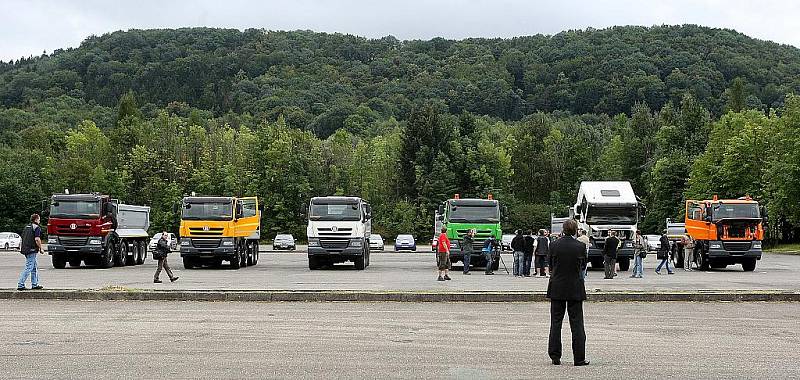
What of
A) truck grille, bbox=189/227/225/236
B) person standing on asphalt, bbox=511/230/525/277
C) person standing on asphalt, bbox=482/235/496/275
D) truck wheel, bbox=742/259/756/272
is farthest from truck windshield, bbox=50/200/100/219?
truck wheel, bbox=742/259/756/272

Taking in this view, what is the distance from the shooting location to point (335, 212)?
37.8 meters

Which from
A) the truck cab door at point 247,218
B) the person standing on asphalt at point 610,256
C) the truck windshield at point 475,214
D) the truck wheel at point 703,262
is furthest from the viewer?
the truck wheel at point 703,262

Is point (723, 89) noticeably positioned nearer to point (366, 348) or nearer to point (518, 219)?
point (518, 219)

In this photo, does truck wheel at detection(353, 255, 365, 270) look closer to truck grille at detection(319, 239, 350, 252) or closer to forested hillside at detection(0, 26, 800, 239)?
truck grille at detection(319, 239, 350, 252)

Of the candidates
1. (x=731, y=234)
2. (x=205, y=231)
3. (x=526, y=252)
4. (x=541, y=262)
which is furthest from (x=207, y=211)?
(x=731, y=234)

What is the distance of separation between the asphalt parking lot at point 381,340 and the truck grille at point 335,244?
16289 mm

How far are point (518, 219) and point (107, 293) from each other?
7454 cm

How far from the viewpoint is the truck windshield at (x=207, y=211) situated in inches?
1489

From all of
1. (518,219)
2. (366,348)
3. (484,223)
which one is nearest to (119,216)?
(484,223)

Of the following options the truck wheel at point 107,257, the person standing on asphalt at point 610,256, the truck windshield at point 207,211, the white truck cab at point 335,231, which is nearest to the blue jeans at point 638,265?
the person standing on asphalt at point 610,256

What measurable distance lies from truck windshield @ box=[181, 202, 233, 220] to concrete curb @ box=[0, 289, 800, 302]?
15.5 metres

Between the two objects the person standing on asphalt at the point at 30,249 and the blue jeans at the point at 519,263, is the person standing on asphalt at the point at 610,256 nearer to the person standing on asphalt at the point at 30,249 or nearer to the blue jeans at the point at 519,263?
the blue jeans at the point at 519,263

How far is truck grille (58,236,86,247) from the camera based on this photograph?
122 ft

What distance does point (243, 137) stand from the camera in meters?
108
